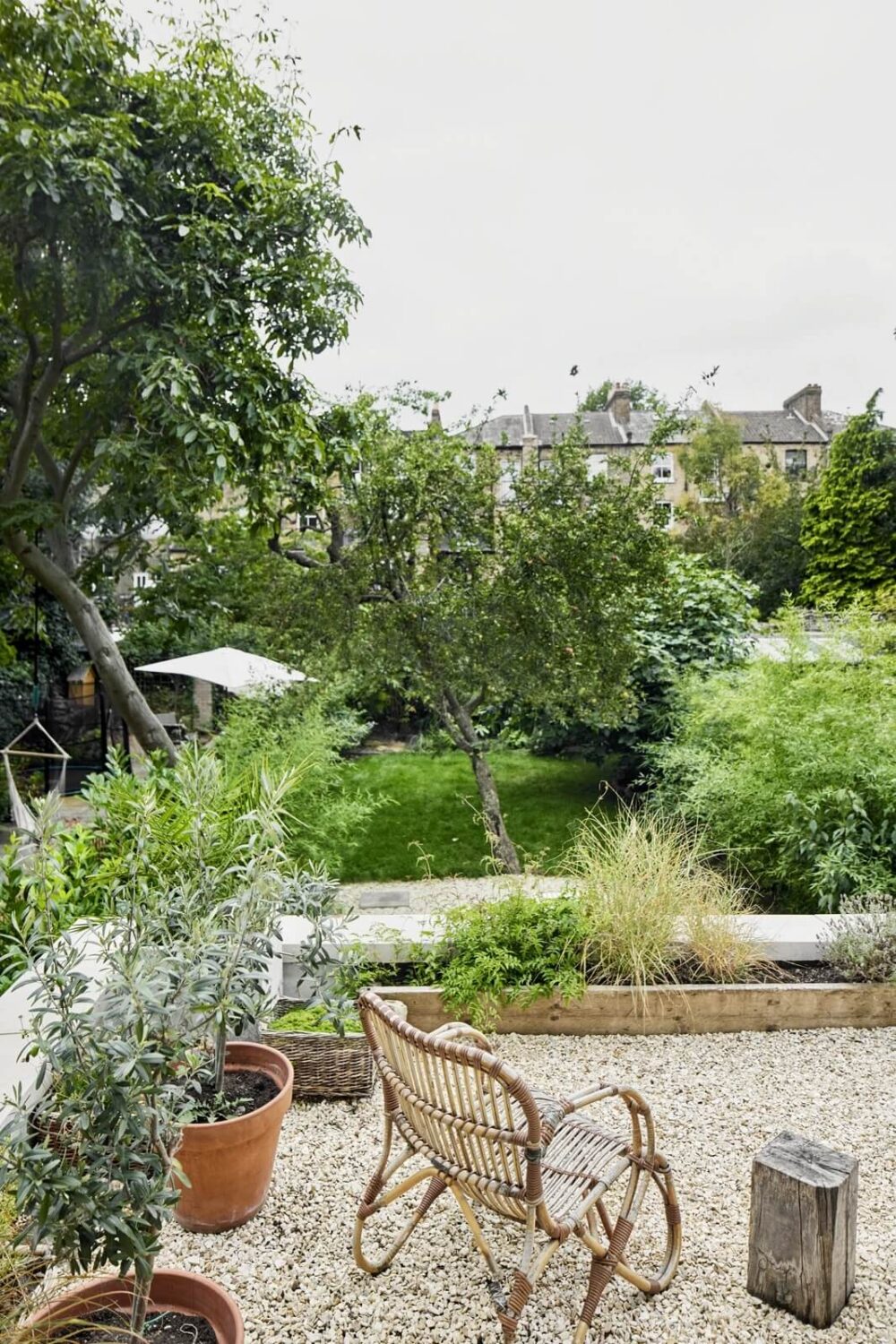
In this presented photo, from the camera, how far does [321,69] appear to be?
6.40m

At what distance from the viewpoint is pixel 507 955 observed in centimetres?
396

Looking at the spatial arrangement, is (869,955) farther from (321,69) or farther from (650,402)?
(321,69)

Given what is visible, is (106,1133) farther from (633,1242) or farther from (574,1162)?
(633,1242)

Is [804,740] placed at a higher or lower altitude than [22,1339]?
higher

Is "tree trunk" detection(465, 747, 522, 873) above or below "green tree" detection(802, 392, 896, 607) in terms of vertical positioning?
below

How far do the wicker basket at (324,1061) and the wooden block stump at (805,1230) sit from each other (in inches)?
63.3

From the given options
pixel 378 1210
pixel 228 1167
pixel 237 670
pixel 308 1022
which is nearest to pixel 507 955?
pixel 308 1022

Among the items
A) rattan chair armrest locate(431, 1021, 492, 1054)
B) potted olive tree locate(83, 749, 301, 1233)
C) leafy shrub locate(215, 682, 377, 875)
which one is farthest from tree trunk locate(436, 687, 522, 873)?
rattan chair armrest locate(431, 1021, 492, 1054)

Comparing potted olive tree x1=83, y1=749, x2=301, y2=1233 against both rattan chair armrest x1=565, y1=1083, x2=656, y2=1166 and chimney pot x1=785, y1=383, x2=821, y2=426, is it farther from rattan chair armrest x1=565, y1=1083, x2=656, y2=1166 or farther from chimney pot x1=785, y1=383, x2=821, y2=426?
chimney pot x1=785, y1=383, x2=821, y2=426

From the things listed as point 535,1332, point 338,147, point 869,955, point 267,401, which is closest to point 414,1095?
point 535,1332

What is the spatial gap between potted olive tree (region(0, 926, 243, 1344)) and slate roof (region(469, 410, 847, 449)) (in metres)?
29.2

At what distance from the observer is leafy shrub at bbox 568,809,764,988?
4.07 meters

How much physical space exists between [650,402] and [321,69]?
442 cm

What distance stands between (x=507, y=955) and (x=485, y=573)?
4.34 m
